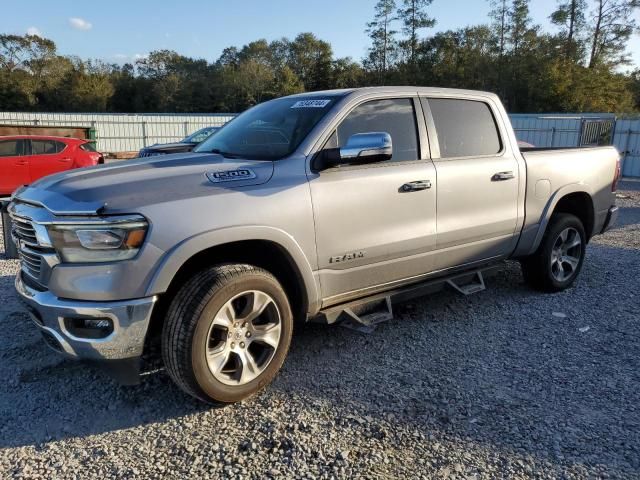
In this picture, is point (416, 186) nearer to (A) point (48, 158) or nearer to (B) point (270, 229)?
(B) point (270, 229)

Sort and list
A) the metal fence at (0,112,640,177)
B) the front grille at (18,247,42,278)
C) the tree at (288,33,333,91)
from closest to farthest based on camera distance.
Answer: the front grille at (18,247,42,278), the metal fence at (0,112,640,177), the tree at (288,33,333,91)

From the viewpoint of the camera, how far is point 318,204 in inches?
126

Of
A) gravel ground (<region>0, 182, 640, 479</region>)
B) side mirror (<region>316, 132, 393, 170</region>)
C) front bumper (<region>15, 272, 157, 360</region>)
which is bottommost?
gravel ground (<region>0, 182, 640, 479</region>)

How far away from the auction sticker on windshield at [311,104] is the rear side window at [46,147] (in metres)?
10.6

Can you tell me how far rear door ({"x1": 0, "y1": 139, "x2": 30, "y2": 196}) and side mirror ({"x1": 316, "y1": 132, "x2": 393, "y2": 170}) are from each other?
10.8 meters

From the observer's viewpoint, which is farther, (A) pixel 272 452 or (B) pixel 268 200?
(B) pixel 268 200

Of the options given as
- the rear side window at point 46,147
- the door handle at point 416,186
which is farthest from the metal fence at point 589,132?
the rear side window at point 46,147

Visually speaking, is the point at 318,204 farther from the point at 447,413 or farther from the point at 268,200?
the point at 447,413

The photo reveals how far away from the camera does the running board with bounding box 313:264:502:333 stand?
3.51 meters

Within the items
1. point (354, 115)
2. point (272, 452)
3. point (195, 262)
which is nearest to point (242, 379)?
point (272, 452)

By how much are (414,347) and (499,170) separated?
1.68 m

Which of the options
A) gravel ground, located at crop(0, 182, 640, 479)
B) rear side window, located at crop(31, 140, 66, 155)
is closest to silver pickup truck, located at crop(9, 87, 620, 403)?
gravel ground, located at crop(0, 182, 640, 479)

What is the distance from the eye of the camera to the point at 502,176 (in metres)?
4.31

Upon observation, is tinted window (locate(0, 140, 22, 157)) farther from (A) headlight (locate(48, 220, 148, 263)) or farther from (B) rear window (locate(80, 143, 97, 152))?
(A) headlight (locate(48, 220, 148, 263))
